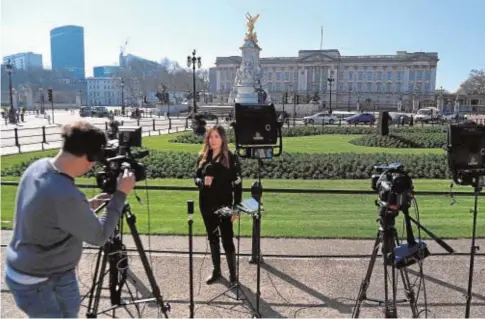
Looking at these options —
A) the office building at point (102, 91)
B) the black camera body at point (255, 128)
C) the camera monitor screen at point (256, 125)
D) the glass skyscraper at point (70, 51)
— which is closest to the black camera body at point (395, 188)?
the black camera body at point (255, 128)

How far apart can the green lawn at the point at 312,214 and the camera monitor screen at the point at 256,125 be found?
99.1 inches

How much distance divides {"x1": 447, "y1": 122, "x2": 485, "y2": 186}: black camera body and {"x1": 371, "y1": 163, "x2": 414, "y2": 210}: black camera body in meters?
0.71

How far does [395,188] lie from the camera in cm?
376

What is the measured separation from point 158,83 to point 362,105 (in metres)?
80.7

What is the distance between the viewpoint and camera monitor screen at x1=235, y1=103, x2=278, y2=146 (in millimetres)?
4926

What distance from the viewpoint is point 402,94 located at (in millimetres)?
134125

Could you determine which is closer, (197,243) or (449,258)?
(449,258)

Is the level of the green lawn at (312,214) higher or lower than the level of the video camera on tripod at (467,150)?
lower

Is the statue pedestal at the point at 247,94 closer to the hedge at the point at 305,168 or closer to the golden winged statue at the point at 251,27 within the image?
the golden winged statue at the point at 251,27

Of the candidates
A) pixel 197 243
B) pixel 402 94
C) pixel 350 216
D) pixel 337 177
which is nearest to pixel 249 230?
pixel 197 243

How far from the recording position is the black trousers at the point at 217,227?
5.37 metres

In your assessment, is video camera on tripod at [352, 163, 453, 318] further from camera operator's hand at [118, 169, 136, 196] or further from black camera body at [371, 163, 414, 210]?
camera operator's hand at [118, 169, 136, 196]

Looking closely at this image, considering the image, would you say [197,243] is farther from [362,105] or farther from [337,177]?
[362,105]

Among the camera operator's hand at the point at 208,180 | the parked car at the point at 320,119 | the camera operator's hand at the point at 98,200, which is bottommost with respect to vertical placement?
the parked car at the point at 320,119
